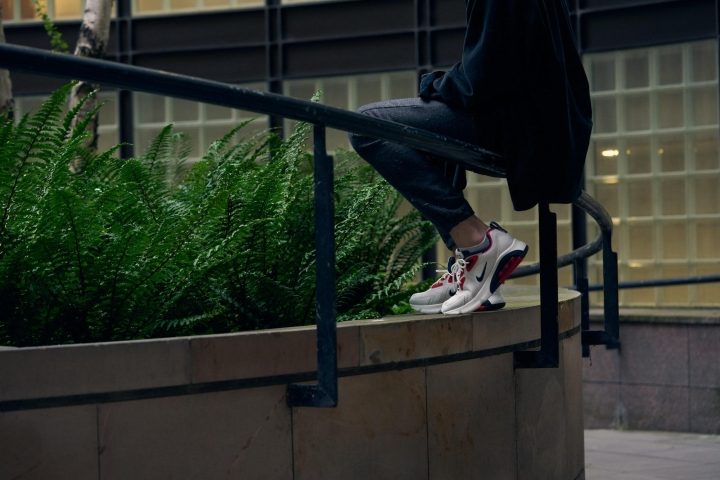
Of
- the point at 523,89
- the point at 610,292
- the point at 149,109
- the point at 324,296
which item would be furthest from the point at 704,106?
A: the point at 324,296

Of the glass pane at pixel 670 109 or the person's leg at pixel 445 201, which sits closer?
the person's leg at pixel 445 201

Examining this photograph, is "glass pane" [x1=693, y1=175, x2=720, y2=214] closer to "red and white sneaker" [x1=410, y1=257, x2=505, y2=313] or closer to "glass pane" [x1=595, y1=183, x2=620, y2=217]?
"glass pane" [x1=595, y1=183, x2=620, y2=217]

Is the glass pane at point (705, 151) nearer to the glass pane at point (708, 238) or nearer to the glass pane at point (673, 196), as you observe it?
the glass pane at point (673, 196)

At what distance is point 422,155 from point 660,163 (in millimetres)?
8252

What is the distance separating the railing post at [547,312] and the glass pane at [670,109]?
789cm

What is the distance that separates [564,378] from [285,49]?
9125 mm

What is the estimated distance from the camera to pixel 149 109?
527 inches

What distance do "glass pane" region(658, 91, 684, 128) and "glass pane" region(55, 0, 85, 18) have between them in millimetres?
6459

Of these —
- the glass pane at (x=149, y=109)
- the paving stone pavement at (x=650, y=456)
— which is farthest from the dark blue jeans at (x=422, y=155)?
the glass pane at (x=149, y=109)

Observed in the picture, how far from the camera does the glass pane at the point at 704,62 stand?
11324 millimetres

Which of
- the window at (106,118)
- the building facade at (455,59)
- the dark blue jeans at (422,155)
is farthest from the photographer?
the window at (106,118)

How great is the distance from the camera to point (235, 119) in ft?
43.1

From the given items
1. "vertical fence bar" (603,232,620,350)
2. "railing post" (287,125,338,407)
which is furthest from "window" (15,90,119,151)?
"railing post" (287,125,338,407)

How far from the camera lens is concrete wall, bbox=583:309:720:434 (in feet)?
32.4
